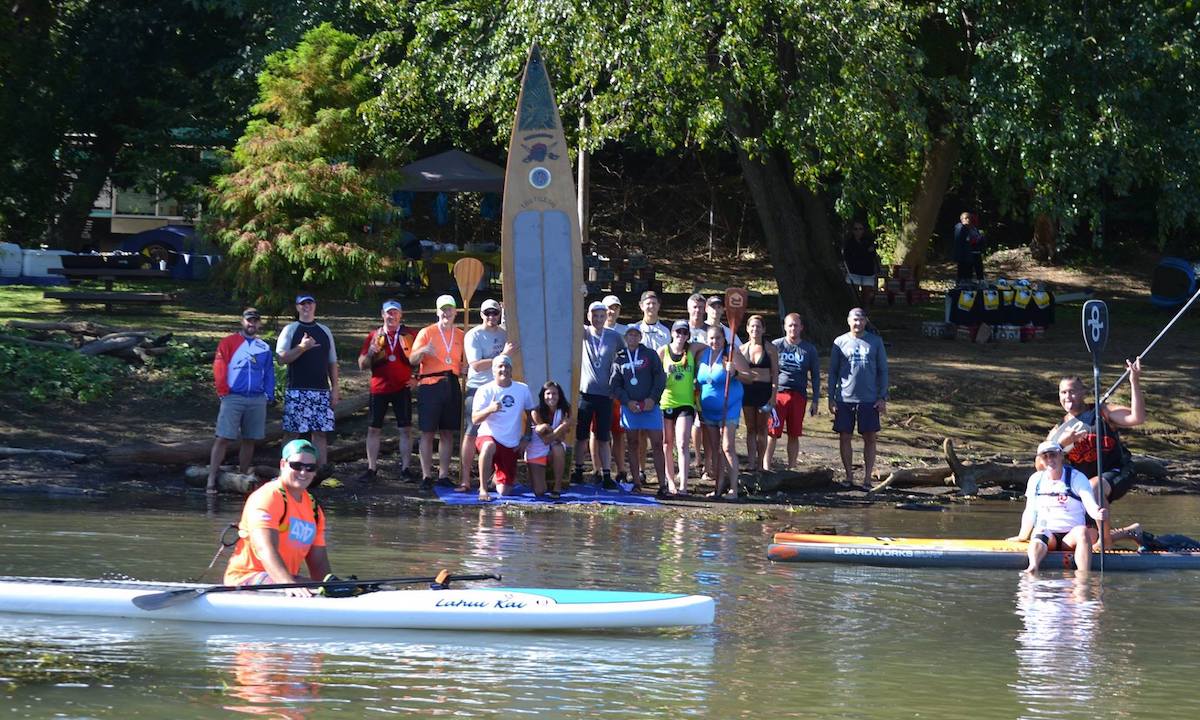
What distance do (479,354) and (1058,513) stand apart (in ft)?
18.0

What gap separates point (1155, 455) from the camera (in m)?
18.8

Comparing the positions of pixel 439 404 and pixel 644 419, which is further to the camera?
pixel 439 404

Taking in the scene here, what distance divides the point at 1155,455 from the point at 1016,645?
9.64 m

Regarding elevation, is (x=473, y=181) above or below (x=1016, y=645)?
above

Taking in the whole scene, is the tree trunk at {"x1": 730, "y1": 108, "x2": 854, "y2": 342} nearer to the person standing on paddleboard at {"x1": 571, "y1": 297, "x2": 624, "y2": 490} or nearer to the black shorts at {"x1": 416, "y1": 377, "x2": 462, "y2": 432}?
the person standing on paddleboard at {"x1": 571, "y1": 297, "x2": 624, "y2": 490}

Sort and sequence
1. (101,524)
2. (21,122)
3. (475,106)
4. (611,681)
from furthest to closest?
(21,122), (475,106), (101,524), (611,681)

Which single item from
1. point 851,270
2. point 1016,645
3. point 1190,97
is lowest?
point 1016,645

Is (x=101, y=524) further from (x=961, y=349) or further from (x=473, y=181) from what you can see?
(x=473, y=181)

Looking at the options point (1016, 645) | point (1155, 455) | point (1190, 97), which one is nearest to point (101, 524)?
point (1016, 645)

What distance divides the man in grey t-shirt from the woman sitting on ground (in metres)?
0.52

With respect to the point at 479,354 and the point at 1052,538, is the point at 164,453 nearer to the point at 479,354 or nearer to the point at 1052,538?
the point at 479,354

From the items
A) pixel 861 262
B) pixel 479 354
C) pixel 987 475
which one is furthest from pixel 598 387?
pixel 861 262

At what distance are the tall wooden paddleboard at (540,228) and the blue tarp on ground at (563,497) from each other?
1.71 m

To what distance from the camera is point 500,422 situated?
49.1 ft
